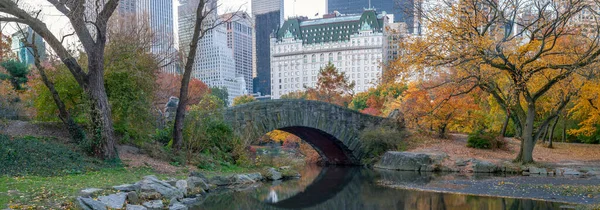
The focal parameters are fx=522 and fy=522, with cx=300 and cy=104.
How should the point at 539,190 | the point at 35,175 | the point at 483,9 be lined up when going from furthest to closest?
the point at 483,9, the point at 539,190, the point at 35,175

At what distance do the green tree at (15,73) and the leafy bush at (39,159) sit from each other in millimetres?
6700

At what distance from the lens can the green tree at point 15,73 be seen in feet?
62.8

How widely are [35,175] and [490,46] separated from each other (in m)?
12.8

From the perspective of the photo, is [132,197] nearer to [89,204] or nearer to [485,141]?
[89,204]

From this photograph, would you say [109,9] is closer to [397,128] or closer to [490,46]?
[490,46]

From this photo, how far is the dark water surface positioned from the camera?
11398 mm

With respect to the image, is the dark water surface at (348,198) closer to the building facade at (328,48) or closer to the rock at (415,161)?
the rock at (415,161)

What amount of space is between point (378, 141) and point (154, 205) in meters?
14.4

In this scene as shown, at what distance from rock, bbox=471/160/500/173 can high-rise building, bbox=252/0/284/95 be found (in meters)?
123

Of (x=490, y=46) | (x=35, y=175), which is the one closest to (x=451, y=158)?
(x=490, y=46)

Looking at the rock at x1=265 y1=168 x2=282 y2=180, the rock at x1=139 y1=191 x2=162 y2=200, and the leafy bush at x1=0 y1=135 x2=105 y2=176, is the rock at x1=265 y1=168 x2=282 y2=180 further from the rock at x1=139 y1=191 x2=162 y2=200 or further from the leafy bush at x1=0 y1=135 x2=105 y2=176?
the rock at x1=139 y1=191 x2=162 y2=200

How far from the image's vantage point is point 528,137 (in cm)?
1830

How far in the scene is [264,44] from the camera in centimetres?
14975

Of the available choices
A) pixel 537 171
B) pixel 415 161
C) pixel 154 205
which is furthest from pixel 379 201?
pixel 415 161
